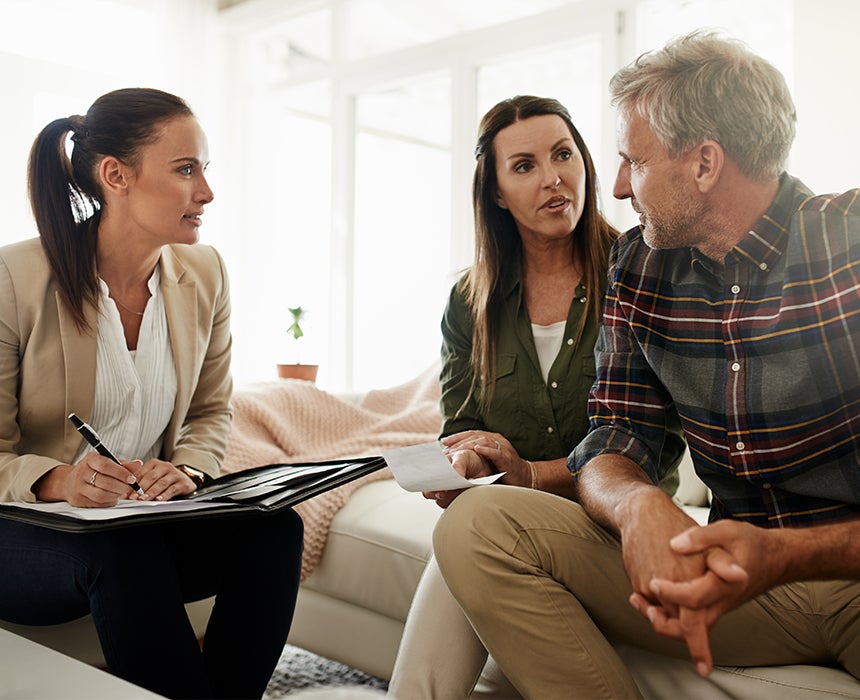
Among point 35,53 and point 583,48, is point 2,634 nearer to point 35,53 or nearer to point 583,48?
point 583,48

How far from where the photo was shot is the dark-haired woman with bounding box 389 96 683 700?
1.68 metres

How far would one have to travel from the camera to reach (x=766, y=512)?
1.25 m

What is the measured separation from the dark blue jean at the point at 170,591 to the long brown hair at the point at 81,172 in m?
0.43

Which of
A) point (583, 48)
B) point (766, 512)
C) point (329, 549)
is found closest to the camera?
point (766, 512)

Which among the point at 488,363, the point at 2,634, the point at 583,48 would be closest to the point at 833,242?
the point at 488,363

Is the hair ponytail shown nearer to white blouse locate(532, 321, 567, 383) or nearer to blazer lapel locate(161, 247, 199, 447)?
blazer lapel locate(161, 247, 199, 447)

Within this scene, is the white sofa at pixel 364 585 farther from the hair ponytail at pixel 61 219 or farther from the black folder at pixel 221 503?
the hair ponytail at pixel 61 219

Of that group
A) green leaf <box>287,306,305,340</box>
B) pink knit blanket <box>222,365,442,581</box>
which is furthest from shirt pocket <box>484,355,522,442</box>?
green leaf <box>287,306,305,340</box>

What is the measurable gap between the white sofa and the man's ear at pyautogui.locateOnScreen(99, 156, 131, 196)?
30.8 inches

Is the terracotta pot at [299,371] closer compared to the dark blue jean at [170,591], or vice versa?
the dark blue jean at [170,591]

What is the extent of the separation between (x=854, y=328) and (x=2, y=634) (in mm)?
1205

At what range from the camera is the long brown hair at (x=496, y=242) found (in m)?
1.73

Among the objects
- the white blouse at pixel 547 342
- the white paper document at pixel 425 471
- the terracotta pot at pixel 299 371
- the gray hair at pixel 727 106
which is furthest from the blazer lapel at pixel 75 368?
the terracotta pot at pixel 299 371

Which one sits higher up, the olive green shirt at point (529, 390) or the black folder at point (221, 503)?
the olive green shirt at point (529, 390)
